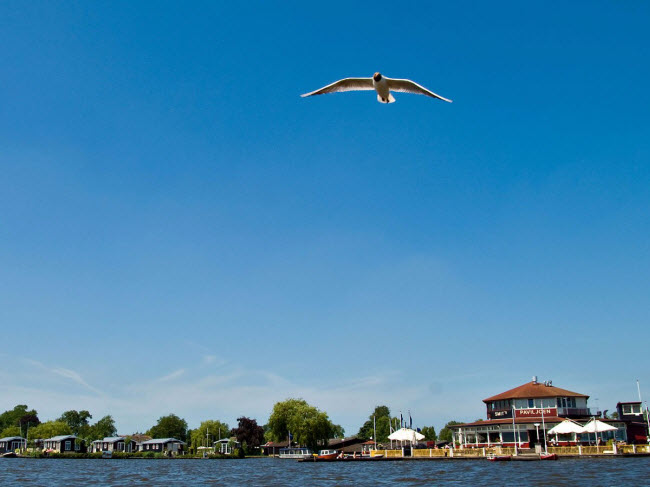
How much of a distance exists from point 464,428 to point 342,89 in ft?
203

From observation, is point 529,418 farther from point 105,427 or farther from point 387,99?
point 105,427

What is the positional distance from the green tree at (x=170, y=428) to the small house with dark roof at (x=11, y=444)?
34.1 metres

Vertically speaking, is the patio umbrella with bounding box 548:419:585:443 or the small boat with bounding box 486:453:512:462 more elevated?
the patio umbrella with bounding box 548:419:585:443

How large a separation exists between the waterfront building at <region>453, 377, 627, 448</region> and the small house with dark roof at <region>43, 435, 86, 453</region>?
103m

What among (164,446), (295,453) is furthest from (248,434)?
(164,446)

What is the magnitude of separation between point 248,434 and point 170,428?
182 ft

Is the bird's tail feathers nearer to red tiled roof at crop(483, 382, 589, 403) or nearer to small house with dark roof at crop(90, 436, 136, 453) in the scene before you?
red tiled roof at crop(483, 382, 589, 403)

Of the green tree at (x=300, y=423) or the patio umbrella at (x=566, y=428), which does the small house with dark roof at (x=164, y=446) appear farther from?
the patio umbrella at (x=566, y=428)

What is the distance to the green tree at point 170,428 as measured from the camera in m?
169

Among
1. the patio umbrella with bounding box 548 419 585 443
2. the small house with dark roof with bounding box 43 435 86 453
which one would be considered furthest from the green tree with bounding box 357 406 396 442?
the patio umbrella with bounding box 548 419 585 443

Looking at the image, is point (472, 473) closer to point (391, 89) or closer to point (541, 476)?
point (541, 476)

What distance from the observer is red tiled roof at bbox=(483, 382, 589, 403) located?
227ft

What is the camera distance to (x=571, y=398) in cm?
7044

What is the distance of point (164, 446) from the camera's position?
140000mm
